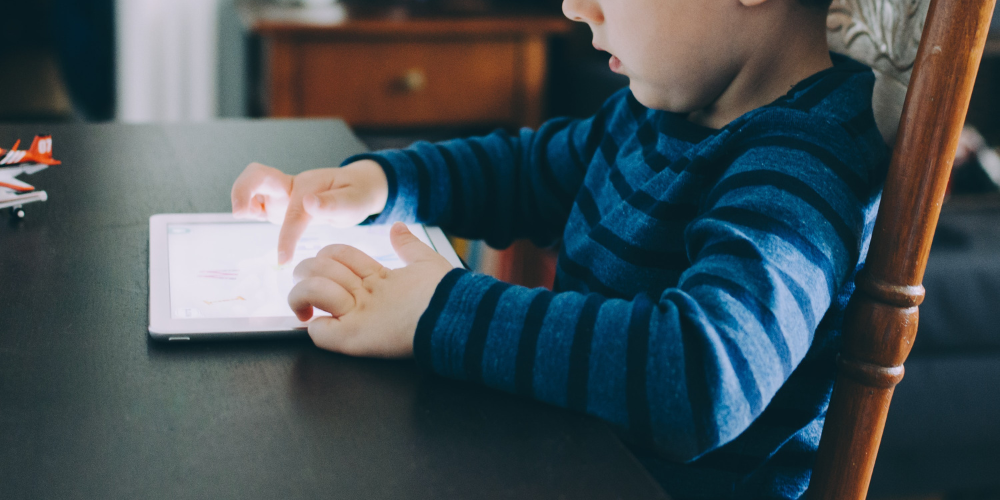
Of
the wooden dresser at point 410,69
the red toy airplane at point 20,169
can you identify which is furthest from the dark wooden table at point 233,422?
the wooden dresser at point 410,69

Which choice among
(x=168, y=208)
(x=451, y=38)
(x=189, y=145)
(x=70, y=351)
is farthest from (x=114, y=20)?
(x=70, y=351)

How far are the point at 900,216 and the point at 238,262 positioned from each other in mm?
401

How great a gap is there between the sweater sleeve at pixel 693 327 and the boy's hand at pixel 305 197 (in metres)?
0.18

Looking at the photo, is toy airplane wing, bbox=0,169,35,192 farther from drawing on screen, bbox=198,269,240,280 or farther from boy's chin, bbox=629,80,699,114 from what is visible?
boy's chin, bbox=629,80,699,114

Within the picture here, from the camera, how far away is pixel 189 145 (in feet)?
2.77

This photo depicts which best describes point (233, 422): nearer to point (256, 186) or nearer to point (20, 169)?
point (256, 186)

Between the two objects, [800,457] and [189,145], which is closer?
[800,457]

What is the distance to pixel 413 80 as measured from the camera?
1951 millimetres

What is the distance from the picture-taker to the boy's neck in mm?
548

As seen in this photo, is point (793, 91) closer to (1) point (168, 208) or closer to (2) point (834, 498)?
(2) point (834, 498)

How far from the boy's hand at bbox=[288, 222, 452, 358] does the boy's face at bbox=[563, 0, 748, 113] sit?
195mm

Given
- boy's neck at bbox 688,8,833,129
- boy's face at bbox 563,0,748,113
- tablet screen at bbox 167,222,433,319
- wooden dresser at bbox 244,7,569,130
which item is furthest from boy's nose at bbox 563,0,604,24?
wooden dresser at bbox 244,7,569,130

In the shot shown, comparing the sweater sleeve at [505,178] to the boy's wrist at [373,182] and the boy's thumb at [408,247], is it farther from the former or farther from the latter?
the boy's thumb at [408,247]

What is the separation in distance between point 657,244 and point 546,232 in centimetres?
28
